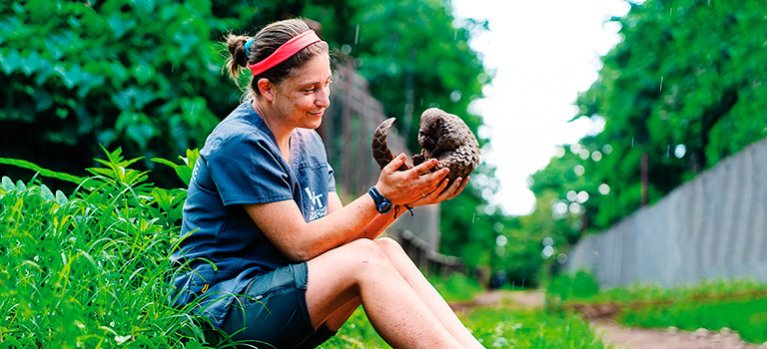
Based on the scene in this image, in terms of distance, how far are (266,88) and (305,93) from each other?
136mm

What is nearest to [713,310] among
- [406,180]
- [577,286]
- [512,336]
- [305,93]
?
[512,336]

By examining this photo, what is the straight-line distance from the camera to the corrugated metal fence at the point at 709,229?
34.0 feet

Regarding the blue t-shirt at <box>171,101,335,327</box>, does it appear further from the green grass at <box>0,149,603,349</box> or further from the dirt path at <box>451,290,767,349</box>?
the dirt path at <box>451,290,767,349</box>

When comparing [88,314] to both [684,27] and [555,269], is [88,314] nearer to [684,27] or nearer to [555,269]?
[684,27]

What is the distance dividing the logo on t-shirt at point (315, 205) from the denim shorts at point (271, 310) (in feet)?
1.19

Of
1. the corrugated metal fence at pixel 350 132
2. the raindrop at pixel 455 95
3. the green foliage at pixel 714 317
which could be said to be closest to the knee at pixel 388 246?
the green foliage at pixel 714 317

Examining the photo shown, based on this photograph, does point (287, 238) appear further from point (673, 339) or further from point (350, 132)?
point (350, 132)

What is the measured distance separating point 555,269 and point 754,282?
51205mm

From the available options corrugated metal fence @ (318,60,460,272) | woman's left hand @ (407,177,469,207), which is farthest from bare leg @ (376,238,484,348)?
corrugated metal fence @ (318,60,460,272)

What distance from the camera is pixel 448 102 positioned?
25562mm

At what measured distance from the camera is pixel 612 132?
2158 centimetres

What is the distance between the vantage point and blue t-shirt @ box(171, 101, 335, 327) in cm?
266

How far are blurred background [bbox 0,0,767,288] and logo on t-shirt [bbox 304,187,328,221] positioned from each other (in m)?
1.22

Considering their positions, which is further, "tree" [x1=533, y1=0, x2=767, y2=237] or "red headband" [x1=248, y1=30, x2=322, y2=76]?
"tree" [x1=533, y1=0, x2=767, y2=237]
